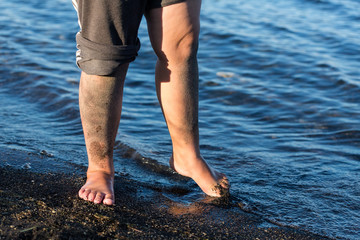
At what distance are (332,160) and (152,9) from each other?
192 centimetres

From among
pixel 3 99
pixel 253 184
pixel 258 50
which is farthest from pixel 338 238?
pixel 258 50

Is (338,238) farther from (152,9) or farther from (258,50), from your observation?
(258,50)

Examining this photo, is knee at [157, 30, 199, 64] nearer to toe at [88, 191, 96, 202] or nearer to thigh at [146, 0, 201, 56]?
thigh at [146, 0, 201, 56]

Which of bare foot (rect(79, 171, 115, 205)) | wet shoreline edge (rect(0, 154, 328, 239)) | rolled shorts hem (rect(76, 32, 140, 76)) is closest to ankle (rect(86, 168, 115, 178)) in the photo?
bare foot (rect(79, 171, 115, 205))

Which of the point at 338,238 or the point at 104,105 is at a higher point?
the point at 104,105

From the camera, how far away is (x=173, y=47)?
7.87ft

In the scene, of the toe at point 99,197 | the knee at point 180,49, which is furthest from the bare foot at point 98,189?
the knee at point 180,49

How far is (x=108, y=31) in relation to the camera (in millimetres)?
2176

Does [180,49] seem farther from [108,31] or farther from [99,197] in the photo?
[99,197]

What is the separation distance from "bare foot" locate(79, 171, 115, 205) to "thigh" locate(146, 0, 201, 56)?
0.70 m

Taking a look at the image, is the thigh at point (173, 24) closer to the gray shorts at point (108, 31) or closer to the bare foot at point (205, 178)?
the gray shorts at point (108, 31)

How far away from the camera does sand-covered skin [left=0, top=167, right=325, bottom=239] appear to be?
81.1 inches

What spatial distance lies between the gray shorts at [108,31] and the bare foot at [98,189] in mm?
557

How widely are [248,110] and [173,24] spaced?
2.50m
